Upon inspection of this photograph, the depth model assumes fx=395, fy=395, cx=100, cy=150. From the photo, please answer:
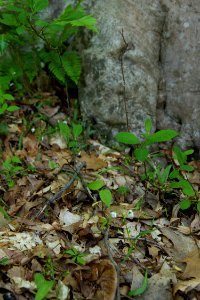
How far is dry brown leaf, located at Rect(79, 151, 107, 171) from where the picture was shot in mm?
4134

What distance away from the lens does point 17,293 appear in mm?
2701

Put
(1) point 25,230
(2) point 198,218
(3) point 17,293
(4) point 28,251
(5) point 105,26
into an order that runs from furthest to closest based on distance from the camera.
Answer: (5) point 105,26, (2) point 198,218, (1) point 25,230, (4) point 28,251, (3) point 17,293

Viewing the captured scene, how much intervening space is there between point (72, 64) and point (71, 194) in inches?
63.0

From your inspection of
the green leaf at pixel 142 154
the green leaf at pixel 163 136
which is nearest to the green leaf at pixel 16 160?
the green leaf at pixel 142 154

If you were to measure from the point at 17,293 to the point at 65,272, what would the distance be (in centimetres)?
37

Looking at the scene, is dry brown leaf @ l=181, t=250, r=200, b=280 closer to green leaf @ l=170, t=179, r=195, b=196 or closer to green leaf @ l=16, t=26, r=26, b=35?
green leaf @ l=170, t=179, r=195, b=196

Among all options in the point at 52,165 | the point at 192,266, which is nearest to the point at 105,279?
the point at 192,266

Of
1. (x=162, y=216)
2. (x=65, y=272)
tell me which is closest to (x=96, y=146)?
(x=162, y=216)

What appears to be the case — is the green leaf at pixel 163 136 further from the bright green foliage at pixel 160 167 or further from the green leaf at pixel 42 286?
the green leaf at pixel 42 286

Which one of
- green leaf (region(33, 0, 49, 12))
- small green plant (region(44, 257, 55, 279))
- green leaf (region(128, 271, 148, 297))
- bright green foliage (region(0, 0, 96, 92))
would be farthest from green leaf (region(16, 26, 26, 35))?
green leaf (region(128, 271, 148, 297))

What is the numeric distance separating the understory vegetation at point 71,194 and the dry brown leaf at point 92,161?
0.04 ft

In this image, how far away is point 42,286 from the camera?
2.63m

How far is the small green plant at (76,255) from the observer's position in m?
2.95

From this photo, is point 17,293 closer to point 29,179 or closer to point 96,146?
point 29,179
